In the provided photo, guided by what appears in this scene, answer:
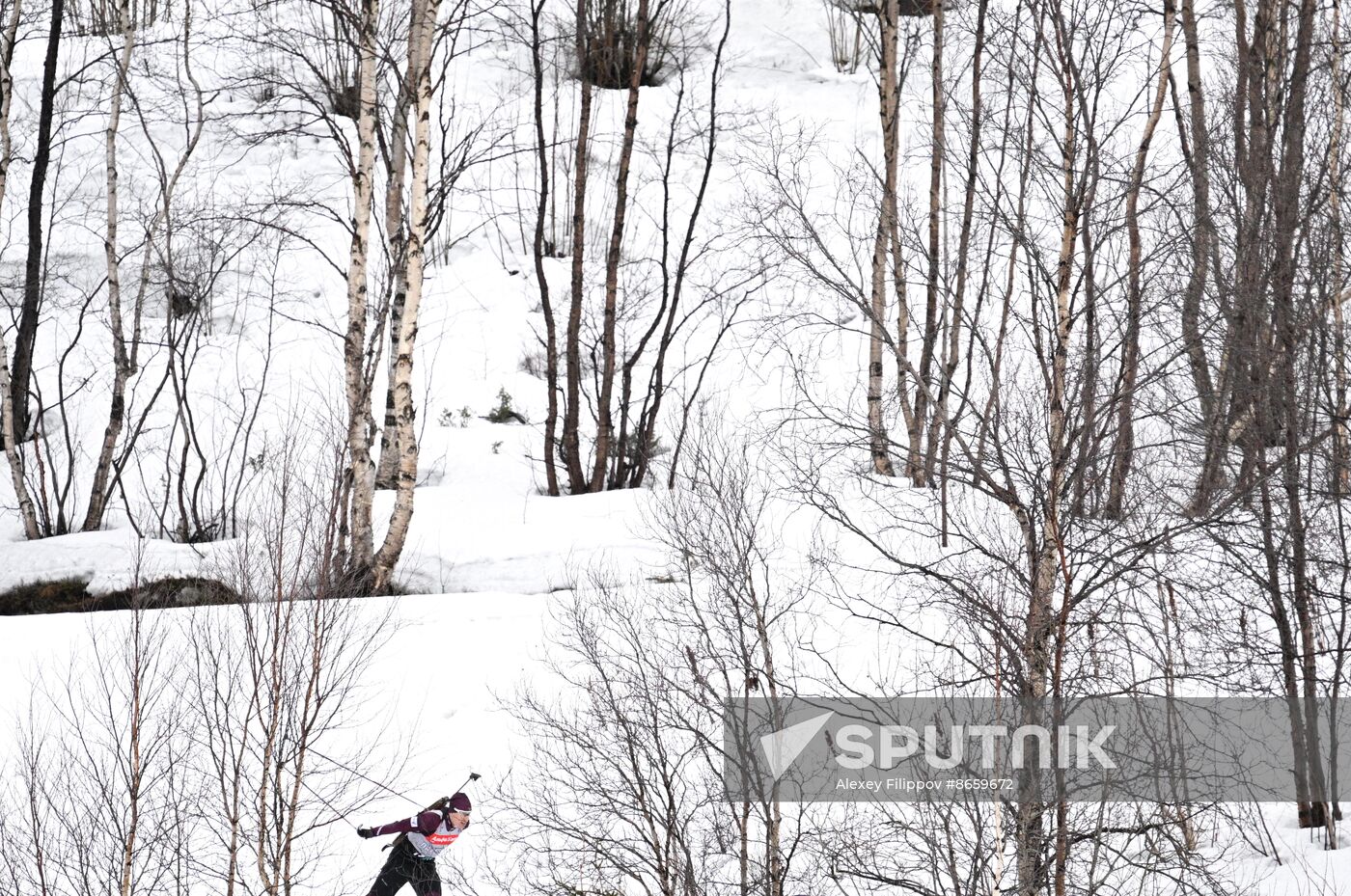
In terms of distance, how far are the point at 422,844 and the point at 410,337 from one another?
542cm

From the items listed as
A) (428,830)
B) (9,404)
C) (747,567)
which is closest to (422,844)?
(428,830)

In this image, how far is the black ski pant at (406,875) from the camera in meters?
7.77

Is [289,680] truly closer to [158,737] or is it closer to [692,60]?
[158,737]

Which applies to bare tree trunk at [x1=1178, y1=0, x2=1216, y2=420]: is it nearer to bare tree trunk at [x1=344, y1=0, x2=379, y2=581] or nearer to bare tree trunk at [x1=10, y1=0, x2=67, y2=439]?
bare tree trunk at [x1=344, y1=0, x2=379, y2=581]

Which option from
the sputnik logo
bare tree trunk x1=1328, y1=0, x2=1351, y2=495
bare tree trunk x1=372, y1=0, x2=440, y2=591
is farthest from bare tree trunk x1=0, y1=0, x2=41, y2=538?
bare tree trunk x1=1328, y1=0, x2=1351, y2=495

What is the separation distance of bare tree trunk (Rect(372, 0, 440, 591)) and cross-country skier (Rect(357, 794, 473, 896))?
3.99 meters

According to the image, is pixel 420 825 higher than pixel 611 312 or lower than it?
lower

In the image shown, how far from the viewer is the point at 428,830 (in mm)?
7676

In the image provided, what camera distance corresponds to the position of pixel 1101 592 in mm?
10969

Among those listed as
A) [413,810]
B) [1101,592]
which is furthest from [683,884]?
[1101,592]

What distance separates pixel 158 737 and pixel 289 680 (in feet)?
3.36

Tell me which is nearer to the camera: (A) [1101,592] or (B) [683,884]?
(B) [683,884]

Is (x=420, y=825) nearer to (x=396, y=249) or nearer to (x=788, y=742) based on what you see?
(x=788, y=742)

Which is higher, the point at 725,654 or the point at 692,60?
the point at 692,60
